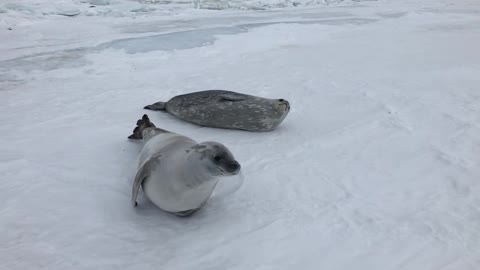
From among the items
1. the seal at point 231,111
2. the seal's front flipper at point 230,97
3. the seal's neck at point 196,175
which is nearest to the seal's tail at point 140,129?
the seal at point 231,111

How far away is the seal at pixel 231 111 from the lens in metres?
3.31

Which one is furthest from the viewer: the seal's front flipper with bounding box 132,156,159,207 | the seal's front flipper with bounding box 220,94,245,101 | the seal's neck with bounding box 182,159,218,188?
the seal's front flipper with bounding box 220,94,245,101

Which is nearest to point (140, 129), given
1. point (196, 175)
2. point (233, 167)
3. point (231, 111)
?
point (231, 111)

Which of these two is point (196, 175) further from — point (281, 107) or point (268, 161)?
point (281, 107)

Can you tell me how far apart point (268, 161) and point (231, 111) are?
788 millimetres

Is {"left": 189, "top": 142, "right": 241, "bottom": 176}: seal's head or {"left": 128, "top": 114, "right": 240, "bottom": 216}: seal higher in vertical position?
{"left": 189, "top": 142, "right": 241, "bottom": 176}: seal's head

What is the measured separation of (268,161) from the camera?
8.87 ft

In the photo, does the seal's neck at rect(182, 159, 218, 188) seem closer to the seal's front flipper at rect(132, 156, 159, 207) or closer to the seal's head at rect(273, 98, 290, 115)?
the seal's front flipper at rect(132, 156, 159, 207)

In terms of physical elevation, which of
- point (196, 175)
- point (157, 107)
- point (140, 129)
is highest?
point (196, 175)

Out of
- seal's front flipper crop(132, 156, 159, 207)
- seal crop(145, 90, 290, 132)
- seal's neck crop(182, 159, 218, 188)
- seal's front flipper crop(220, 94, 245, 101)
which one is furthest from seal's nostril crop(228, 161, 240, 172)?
seal's front flipper crop(220, 94, 245, 101)

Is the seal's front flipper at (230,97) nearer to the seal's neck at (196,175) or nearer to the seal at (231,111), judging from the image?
the seal at (231,111)

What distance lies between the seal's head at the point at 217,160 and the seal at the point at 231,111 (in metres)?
1.40

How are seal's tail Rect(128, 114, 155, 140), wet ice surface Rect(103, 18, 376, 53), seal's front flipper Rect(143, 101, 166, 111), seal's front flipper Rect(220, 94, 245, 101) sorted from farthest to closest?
wet ice surface Rect(103, 18, 376, 53) → seal's front flipper Rect(143, 101, 166, 111) → seal's front flipper Rect(220, 94, 245, 101) → seal's tail Rect(128, 114, 155, 140)

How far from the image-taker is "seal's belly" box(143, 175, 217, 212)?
196 centimetres
